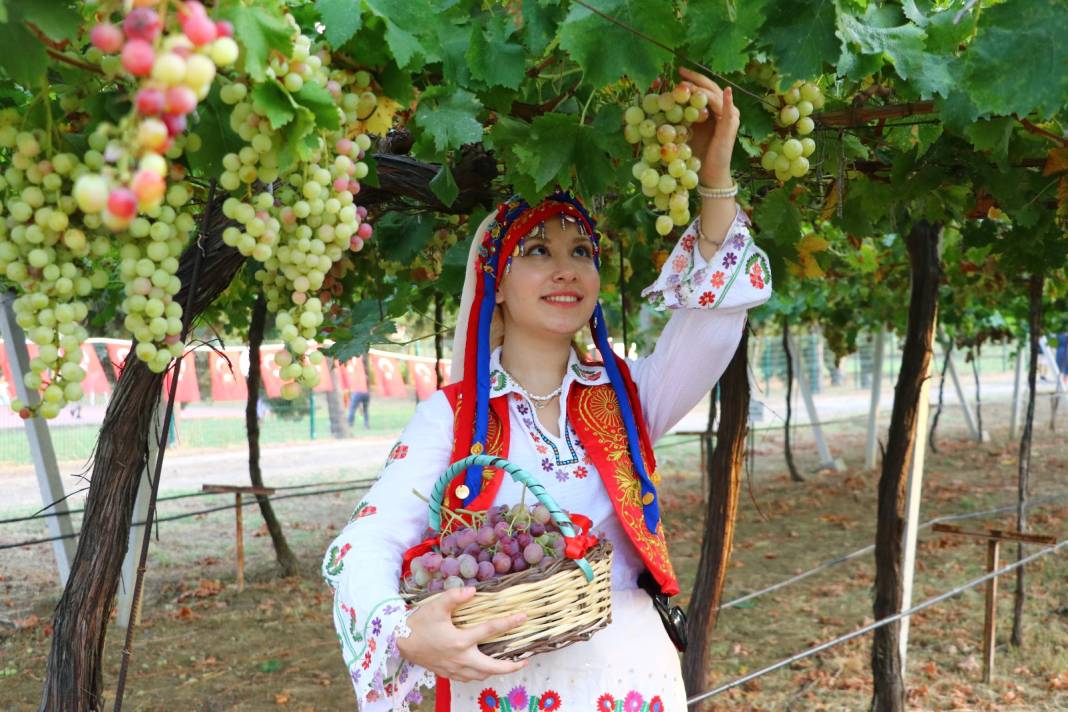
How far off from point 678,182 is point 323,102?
0.69m

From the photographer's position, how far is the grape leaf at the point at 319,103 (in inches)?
38.1

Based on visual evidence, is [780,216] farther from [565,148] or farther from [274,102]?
[274,102]

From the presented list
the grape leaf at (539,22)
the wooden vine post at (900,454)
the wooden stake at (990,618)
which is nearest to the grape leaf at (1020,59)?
the grape leaf at (539,22)

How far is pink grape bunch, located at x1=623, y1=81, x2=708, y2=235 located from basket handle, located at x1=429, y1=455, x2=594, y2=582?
469 millimetres

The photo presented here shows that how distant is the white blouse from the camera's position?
161 cm

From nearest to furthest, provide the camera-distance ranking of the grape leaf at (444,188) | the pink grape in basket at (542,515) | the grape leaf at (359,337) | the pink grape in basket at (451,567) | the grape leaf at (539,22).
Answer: the grape leaf at (539,22) < the pink grape in basket at (451,567) < the pink grape in basket at (542,515) < the grape leaf at (444,188) < the grape leaf at (359,337)

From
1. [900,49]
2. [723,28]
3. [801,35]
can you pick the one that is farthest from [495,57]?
[900,49]

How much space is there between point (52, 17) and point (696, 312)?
1.29 metres

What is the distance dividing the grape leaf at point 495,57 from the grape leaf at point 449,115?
0.28 ft

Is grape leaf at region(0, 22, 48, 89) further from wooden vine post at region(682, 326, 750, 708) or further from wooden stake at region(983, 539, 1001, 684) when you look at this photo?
wooden stake at region(983, 539, 1001, 684)

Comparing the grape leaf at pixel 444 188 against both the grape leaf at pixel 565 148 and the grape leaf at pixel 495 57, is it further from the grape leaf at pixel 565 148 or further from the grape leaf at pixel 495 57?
the grape leaf at pixel 495 57

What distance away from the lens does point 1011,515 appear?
8.94 m

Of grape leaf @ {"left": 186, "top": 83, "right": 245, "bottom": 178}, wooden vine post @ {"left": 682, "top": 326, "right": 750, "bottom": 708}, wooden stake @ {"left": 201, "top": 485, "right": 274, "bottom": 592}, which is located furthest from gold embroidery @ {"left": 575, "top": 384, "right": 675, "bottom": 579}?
wooden stake @ {"left": 201, "top": 485, "right": 274, "bottom": 592}

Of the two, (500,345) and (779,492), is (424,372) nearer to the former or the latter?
(779,492)
